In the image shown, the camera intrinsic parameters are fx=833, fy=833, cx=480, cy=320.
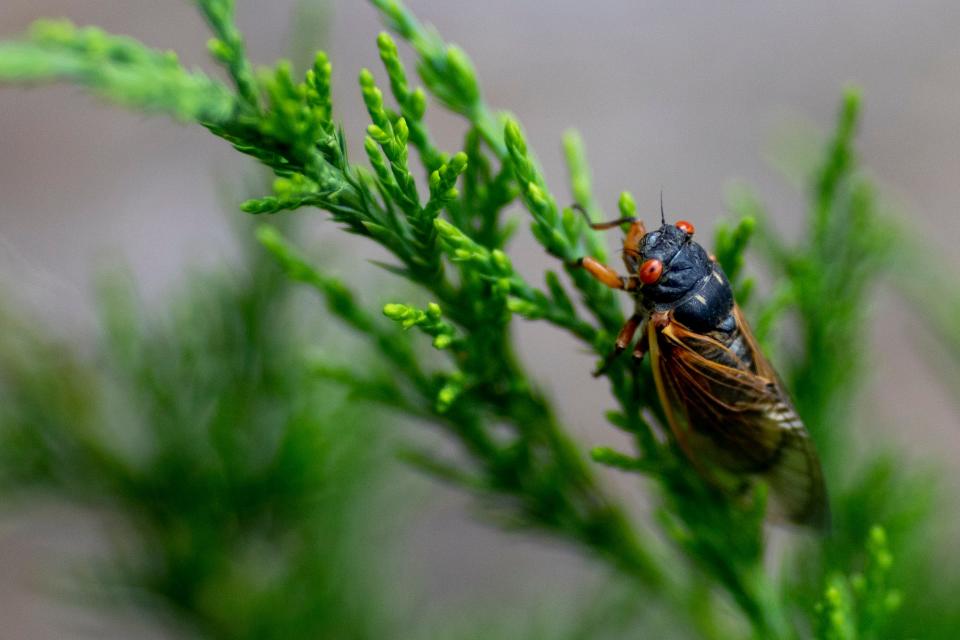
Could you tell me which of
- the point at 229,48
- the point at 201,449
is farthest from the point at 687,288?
the point at 201,449

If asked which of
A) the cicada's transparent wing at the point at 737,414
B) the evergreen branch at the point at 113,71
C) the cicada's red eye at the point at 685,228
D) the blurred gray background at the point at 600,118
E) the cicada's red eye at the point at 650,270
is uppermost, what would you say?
the blurred gray background at the point at 600,118

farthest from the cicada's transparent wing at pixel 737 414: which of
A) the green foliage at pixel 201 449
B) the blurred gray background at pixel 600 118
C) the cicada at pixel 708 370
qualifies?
the blurred gray background at pixel 600 118

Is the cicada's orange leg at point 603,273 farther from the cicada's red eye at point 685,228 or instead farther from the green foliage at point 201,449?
the green foliage at point 201,449

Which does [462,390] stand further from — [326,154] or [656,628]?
[656,628]

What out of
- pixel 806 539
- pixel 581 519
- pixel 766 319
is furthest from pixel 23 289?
pixel 806 539

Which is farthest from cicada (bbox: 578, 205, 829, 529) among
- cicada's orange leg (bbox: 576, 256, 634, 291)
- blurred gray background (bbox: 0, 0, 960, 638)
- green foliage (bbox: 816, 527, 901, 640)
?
blurred gray background (bbox: 0, 0, 960, 638)

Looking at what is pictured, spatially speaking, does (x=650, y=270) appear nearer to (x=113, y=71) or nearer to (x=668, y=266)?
(x=668, y=266)

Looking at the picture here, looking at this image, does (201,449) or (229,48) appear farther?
(201,449)
